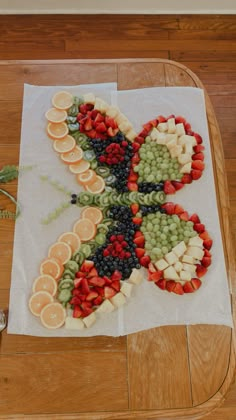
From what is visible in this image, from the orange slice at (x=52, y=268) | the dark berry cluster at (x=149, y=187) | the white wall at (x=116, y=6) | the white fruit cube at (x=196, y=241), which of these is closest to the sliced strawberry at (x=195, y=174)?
the dark berry cluster at (x=149, y=187)

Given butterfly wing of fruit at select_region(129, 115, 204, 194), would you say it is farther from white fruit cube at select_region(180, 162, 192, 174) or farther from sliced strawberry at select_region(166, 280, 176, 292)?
sliced strawberry at select_region(166, 280, 176, 292)

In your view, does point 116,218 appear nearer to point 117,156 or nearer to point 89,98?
point 117,156

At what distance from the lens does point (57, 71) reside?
1.66 meters

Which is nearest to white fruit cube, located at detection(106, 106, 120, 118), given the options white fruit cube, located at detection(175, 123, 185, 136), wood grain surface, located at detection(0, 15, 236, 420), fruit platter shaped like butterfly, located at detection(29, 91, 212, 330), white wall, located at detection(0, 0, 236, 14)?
fruit platter shaped like butterfly, located at detection(29, 91, 212, 330)

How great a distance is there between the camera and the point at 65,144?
1.58 m

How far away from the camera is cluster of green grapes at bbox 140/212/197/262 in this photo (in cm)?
141

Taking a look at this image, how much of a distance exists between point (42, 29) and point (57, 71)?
1094 millimetres

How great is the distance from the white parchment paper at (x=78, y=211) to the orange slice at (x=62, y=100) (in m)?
0.03

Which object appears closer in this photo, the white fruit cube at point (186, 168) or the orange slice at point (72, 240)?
the orange slice at point (72, 240)

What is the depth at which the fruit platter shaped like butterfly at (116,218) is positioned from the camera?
133cm

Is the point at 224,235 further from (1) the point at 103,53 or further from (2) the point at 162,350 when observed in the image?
(1) the point at 103,53

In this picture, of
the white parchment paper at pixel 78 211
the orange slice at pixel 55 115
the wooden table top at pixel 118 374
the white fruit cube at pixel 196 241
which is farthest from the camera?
the orange slice at pixel 55 115

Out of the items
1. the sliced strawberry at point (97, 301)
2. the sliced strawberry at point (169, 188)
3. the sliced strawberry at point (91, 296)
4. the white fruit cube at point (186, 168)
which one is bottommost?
the sliced strawberry at point (97, 301)

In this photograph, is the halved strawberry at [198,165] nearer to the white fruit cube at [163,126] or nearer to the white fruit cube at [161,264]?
the white fruit cube at [163,126]
